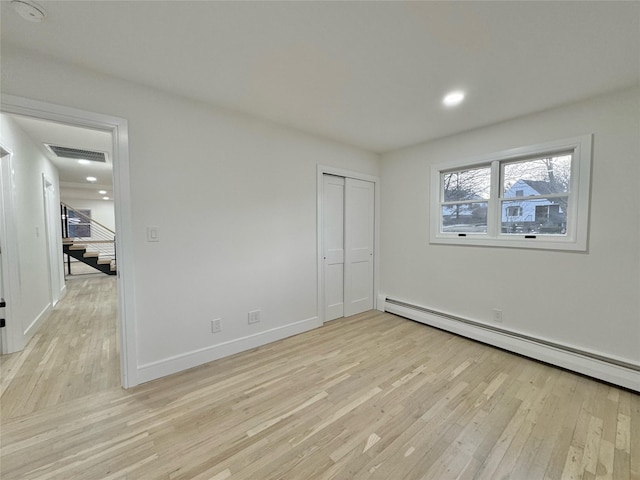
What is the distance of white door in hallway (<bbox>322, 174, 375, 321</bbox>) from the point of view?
3602 millimetres

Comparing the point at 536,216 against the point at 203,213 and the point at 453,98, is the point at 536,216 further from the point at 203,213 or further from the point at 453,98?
the point at 203,213

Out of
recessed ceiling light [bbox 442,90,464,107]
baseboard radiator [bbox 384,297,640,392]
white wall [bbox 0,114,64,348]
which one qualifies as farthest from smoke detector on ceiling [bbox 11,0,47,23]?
baseboard radiator [bbox 384,297,640,392]

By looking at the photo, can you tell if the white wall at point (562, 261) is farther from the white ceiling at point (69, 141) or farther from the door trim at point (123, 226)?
the white ceiling at point (69, 141)

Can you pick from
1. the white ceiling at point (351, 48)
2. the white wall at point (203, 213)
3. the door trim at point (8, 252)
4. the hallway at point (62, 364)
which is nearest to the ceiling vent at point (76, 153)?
the door trim at point (8, 252)

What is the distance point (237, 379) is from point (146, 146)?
2138 mm

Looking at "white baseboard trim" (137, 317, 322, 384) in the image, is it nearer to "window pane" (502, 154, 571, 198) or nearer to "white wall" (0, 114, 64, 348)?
"white wall" (0, 114, 64, 348)

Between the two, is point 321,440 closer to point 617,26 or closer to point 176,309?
point 176,309

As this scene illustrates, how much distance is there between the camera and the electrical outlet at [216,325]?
2591 millimetres

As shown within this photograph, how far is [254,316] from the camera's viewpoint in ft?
9.41

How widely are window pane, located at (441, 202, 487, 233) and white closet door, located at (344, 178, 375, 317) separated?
108 centimetres

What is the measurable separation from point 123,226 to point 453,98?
305 cm

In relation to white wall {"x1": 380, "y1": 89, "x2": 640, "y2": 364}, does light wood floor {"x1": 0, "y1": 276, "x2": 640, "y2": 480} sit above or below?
below

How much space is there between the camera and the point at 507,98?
7.66ft

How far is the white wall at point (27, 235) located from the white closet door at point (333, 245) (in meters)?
3.36
